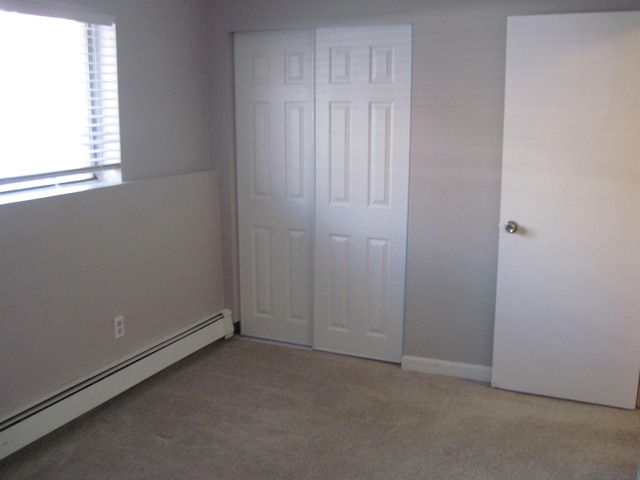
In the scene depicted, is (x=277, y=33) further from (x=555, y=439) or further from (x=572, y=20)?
(x=555, y=439)

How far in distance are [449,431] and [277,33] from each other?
2.33 meters

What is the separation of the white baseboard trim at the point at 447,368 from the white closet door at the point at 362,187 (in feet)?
0.41

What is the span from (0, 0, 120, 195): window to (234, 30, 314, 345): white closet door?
0.88 meters

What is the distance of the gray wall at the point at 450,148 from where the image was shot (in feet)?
10.9

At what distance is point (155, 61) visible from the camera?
11.6ft

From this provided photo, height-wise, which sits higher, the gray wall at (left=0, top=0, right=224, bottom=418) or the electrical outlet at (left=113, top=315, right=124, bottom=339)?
the gray wall at (left=0, top=0, right=224, bottom=418)

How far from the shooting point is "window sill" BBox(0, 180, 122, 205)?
281cm

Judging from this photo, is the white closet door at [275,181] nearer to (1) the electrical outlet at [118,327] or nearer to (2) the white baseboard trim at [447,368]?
(2) the white baseboard trim at [447,368]

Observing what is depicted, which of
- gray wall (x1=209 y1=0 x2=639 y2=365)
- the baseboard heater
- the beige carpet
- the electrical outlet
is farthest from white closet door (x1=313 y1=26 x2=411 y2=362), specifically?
the electrical outlet

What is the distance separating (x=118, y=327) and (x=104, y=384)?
0.29m

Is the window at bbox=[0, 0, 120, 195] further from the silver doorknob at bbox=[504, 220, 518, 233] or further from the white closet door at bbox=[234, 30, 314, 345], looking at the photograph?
the silver doorknob at bbox=[504, 220, 518, 233]

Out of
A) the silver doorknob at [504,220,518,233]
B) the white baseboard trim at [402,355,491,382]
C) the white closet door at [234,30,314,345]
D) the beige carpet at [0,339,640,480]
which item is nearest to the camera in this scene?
the beige carpet at [0,339,640,480]

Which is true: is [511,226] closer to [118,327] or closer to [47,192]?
[118,327]

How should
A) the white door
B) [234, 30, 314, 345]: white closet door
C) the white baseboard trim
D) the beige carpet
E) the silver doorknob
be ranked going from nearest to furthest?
the beige carpet → the white door → the silver doorknob → the white baseboard trim → [234, 30, 314, 345]: white closet door
